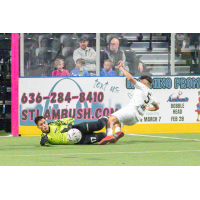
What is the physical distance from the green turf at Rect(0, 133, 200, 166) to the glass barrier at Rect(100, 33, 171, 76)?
3554 mm

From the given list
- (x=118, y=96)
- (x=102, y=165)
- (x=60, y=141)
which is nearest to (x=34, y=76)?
(x=118, y=96)

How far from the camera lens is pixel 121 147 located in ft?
36.1

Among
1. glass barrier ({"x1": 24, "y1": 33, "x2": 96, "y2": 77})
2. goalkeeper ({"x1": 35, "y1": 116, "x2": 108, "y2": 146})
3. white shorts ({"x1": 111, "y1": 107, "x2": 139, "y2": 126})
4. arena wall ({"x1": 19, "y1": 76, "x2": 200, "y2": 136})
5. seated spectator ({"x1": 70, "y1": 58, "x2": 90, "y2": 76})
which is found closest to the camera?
goalkeeper ({"x1": 35, "y1": 116, "x2": 108, "y2": 146})

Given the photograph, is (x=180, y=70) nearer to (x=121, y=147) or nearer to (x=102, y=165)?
(x=121, y=147)

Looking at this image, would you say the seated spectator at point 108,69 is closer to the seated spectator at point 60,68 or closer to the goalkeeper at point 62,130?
the seated spectator at point 60,68

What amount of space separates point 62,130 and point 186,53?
230 inches

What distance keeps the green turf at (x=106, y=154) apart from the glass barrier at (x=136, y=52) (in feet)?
11.7

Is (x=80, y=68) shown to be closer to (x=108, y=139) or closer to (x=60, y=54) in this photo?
(x=60, y=54)

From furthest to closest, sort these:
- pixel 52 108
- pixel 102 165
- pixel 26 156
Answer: pixel 52 108 → pixel 26 156 → pixel 102 165

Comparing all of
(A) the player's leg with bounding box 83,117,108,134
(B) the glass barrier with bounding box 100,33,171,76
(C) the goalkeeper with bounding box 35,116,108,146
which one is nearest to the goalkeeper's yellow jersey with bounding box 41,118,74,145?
(C) the goalkeeper with bounding box 35,116,108,146

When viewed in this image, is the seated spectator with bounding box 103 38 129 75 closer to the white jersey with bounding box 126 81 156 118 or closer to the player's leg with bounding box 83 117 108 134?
the white jersey with bounding box 126 81 156 118

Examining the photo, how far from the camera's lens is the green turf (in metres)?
7.98

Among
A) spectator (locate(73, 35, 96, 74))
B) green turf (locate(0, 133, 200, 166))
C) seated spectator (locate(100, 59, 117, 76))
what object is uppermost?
spectator (locate(73, 35, 96, 74))
